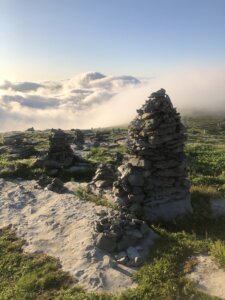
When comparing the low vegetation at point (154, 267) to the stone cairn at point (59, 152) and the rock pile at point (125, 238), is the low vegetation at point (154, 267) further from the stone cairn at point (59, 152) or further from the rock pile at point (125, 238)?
the stone cairn at point (59, 152)

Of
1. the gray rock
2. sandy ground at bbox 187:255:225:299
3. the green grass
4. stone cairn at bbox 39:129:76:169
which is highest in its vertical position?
stone cairn at bbox 39:129:76:169

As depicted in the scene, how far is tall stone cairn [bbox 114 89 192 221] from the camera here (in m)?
24.0

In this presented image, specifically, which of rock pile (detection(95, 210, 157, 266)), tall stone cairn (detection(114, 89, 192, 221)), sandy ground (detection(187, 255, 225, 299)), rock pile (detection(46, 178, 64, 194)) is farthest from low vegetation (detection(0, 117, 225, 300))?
rock pile (detection(46, 178, 64, 194))

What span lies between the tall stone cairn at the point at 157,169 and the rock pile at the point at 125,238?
3654 mm

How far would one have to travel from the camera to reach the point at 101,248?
18.9 metres

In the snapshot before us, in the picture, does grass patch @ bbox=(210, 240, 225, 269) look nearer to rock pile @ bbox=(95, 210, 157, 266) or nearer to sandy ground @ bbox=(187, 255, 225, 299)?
sandy ground @ bbox=(187, 255, 225, 299)

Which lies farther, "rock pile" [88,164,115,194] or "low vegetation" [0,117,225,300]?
"rock pile" [88,164,115,194]

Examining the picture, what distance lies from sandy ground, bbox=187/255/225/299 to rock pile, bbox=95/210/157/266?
2.68 meters

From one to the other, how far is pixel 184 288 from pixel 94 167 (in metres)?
21.9

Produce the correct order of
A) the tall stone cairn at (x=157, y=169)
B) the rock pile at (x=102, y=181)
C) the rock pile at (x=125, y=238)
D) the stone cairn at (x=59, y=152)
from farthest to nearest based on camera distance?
1. the stone cairn at (x=59, y=152)
2. the rock pile at (x=102, y=181)
3. the tall stone cairn at (x=157, y=169)
4. the rock pile at (x=125, y=238)

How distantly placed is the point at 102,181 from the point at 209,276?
1373 centimetres

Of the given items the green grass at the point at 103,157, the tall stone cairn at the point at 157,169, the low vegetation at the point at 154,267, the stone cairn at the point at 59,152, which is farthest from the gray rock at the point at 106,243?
the green grass at the point at 103,157

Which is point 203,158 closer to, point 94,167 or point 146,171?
point 94,167

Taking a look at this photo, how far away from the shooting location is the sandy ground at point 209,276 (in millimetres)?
15246
